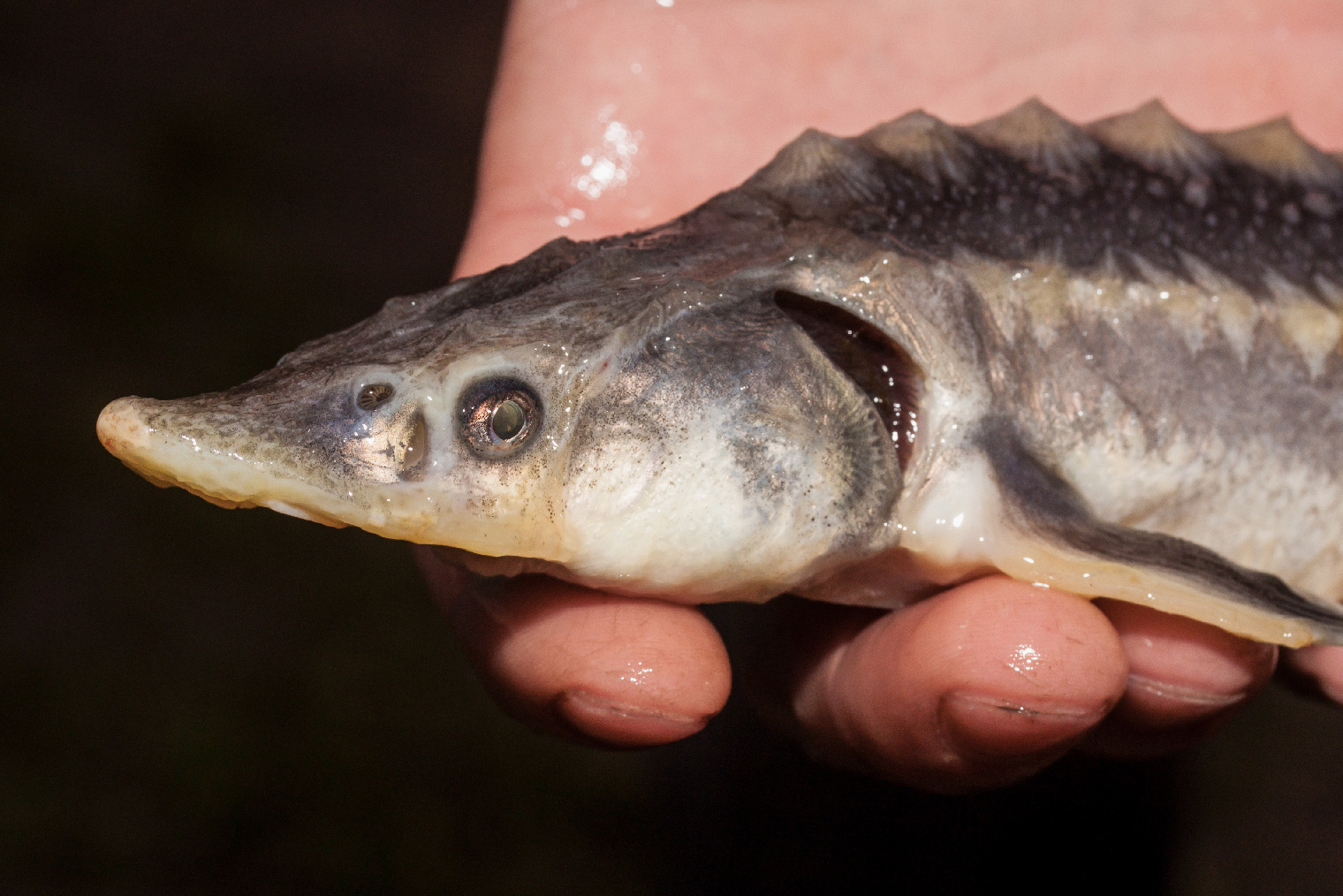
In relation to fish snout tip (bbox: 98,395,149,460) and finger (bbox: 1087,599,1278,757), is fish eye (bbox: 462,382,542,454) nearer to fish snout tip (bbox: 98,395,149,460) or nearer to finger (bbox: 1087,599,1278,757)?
fish snout tip (bbox: 98,395,149,460)

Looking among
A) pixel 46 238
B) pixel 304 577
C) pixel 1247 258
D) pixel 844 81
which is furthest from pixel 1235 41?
pixel 46 238

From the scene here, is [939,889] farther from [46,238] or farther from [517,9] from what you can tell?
[46,238]

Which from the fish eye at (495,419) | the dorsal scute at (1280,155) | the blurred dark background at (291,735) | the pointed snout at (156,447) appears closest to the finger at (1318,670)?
the dorsal scute at (1280,155)

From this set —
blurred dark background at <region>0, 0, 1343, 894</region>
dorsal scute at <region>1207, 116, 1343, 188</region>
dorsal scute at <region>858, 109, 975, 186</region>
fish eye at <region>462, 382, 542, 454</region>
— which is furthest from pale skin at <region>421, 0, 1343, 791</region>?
blurred dark background at <region>0, 0, 1343, 894</region>

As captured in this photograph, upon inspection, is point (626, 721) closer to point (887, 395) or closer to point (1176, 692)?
point (887, 395)

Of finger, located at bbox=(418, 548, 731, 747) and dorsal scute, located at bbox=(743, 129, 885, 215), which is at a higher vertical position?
dorsal scute, located at bbox=(743, 129, 885, 215)
